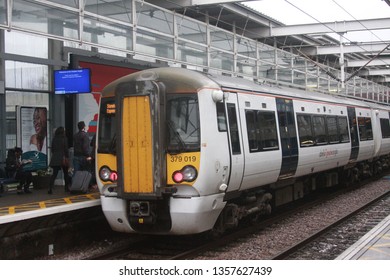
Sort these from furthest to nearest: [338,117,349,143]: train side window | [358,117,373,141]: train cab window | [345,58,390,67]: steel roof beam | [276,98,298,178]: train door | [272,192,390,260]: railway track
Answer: [345,58,390,67]: steel roof beam < [358,117,373,141]: train cab window < [338,117,349,143]: train side window < [276,98,298,178]: train door < [272,192,390,260]: railway track

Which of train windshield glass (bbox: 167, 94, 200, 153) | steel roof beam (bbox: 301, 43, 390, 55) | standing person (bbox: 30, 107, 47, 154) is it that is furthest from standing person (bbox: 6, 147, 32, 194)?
steel roof beam (bbox: 301, 43, 390, 55)

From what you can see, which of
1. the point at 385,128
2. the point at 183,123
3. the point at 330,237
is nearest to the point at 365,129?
the point at 385,128

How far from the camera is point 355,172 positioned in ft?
53.5

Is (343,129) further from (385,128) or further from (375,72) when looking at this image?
(375,72)

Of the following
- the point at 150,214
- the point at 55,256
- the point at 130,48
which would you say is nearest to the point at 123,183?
the point at 150,214

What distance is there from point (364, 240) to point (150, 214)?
3350mm

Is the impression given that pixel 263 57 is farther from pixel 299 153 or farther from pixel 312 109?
pixel 299 153

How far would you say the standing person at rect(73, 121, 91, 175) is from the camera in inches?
390

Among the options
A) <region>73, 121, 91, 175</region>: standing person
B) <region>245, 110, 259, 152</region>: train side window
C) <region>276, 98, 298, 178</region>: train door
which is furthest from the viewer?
<region>73, 121, 91, 175</region>: standing person

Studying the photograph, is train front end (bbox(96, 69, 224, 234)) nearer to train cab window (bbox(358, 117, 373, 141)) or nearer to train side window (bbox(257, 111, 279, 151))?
train side window (bbox(257, 111, 279, 151))

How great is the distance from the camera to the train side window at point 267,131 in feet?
29.1

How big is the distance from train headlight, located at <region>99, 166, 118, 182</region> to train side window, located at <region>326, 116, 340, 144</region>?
22.2 feet

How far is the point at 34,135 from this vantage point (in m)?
11.6

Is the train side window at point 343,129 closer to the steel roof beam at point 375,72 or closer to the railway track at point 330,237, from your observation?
the railway track at point 330,237
